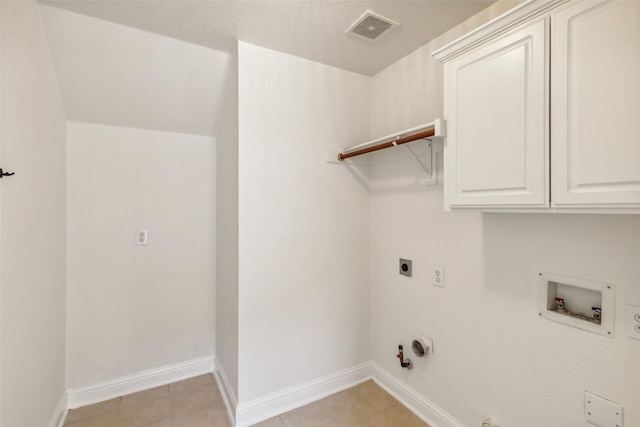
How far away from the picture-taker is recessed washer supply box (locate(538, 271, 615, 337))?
1135 mm

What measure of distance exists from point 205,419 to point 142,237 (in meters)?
1.37

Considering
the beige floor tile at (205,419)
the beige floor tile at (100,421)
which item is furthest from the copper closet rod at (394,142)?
the beige floor tile at (100,421)

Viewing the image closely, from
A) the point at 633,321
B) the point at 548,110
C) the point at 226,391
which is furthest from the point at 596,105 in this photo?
the point at 226,391

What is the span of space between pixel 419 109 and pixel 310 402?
2.16 metres

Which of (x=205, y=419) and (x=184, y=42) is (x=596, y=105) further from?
(x=205, y=419)

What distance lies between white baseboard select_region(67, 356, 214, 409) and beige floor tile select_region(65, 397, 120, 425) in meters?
0.04

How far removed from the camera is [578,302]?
1245 mm

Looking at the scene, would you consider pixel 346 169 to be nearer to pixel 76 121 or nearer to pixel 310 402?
pixel 310 402

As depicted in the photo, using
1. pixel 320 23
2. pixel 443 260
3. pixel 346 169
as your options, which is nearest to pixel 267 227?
pixel 346 169

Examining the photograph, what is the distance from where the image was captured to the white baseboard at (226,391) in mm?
1859

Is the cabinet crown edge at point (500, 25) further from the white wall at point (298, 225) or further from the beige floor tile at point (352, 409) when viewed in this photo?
the beige floor tile at point (352, 409)

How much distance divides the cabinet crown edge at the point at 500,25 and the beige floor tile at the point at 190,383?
8.91ft

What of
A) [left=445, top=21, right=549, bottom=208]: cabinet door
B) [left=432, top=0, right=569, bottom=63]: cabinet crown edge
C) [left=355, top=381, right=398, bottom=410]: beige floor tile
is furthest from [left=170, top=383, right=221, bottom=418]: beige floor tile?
[left=432, top=0, right=569, bottom=63]: cabinet crown edge

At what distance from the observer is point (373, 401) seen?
6.71 ft
